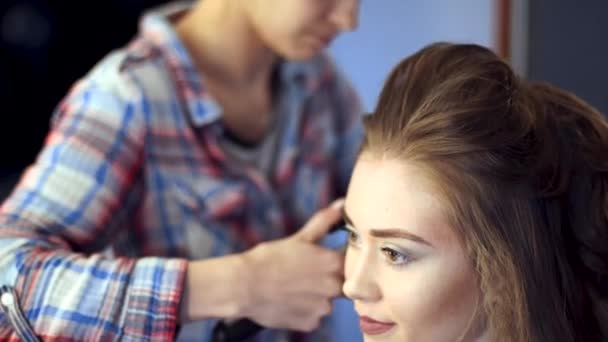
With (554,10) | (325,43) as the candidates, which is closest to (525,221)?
(325,43)

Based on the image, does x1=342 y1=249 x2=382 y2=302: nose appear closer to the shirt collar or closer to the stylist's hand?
the stylist's hand

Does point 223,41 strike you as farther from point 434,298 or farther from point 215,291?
point 434,298

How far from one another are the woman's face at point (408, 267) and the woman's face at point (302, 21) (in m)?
0.23

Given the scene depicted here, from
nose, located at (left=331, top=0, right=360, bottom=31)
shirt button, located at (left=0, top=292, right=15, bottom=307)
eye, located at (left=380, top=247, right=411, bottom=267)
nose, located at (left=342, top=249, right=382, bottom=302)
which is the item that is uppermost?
nose, located at (left=331, top=0, right=360, bottom=31)

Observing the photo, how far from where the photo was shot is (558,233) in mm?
624

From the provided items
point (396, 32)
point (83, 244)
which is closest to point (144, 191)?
point (83, 244)

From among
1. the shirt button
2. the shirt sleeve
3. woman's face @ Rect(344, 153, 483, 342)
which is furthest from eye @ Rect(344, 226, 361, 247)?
the shirt button

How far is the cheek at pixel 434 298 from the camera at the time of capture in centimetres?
61

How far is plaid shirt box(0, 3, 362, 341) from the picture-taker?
68cm

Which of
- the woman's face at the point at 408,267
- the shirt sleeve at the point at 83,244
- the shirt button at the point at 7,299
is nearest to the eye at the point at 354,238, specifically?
the woman's face at the point at 408,267

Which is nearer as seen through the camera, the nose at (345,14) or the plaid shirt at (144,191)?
the plaid shirt at (144,191)

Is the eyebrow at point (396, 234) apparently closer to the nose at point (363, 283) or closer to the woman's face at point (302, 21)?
the nose at point (363, 283)

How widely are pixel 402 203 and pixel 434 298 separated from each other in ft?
0.23

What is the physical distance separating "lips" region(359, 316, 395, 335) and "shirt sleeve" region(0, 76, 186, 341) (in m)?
0.16
